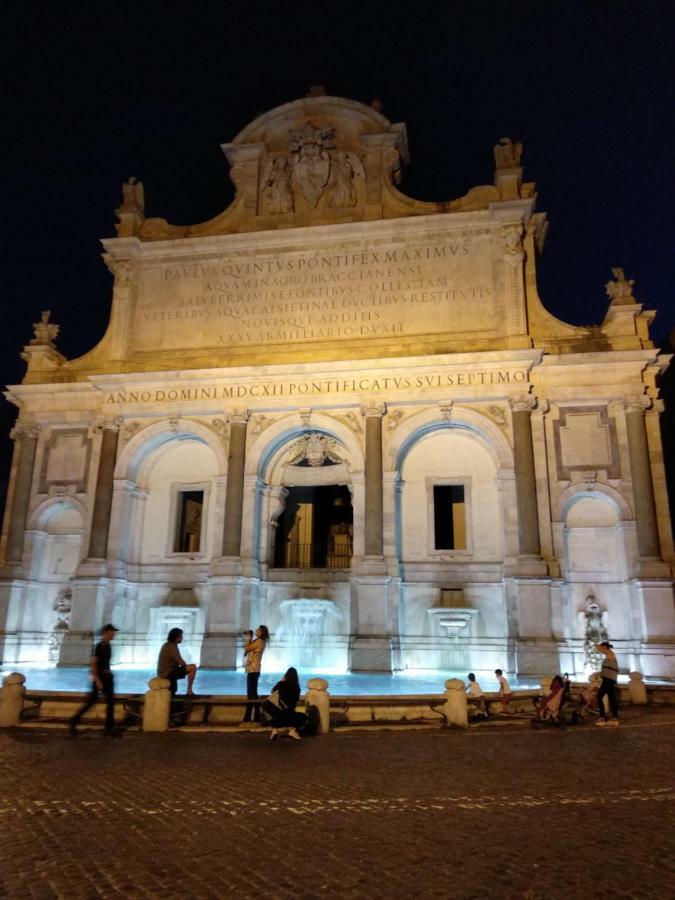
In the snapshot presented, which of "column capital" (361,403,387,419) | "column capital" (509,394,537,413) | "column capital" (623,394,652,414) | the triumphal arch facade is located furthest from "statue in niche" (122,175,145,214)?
"column capital" (623,394,652,414)

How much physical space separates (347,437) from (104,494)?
820 cm

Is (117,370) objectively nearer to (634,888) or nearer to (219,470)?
(219,470)

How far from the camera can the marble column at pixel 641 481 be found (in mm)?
20188

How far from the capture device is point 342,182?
Answer: 82.3 ft

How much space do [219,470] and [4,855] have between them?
1772 cm

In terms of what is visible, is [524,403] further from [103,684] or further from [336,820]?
[336,820]

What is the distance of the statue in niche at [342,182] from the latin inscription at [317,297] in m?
2.05

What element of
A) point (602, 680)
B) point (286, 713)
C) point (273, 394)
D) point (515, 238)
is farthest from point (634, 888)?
point (515, 238)

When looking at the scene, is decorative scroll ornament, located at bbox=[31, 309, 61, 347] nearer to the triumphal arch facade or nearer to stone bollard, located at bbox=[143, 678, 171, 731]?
the triumphal arch facade

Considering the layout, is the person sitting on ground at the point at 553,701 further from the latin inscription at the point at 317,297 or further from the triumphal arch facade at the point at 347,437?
the latin inscription at the point at 317,297

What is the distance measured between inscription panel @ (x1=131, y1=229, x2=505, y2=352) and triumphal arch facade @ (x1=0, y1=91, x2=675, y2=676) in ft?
0.26

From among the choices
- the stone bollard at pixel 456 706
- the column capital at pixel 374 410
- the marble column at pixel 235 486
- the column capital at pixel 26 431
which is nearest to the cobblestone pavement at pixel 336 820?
the stone bollard at pixel 456 706

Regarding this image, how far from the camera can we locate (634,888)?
5012 millimetres

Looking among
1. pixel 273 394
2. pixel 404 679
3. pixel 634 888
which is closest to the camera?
pixel 634 888
